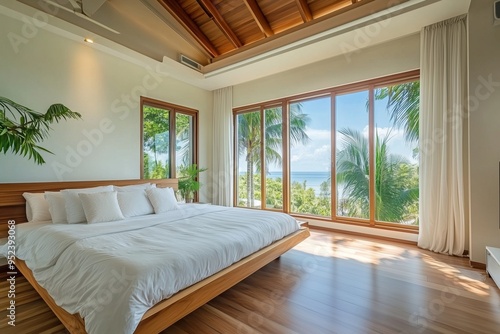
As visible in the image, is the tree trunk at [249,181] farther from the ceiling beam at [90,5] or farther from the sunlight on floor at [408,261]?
the ceiling beam at [90,5]

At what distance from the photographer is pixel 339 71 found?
3.97m

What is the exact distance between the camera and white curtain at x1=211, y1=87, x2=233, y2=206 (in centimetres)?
523

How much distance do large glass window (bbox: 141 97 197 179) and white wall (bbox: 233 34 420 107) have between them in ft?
4.22

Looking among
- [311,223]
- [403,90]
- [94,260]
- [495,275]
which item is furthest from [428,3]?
[94,260]

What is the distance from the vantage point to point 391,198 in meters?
3.67

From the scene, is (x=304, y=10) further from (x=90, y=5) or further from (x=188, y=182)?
(x=188, y=182)

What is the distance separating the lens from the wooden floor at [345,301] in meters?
1.68

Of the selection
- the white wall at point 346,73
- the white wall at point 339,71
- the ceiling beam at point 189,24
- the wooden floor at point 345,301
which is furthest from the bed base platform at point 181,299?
the ceiling beam at point 189,24

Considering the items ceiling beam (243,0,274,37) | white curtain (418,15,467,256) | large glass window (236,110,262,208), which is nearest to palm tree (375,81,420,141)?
white curtain (418,15,467,256)

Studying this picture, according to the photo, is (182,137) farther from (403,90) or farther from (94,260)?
(403,90)

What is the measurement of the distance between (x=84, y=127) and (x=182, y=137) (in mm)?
1845

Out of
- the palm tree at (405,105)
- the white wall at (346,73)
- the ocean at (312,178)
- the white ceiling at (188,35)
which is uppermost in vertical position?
the white ceiling at (188,35)

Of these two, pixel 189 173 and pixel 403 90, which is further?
pixel 189 173

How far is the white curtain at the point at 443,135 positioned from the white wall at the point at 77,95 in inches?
170
